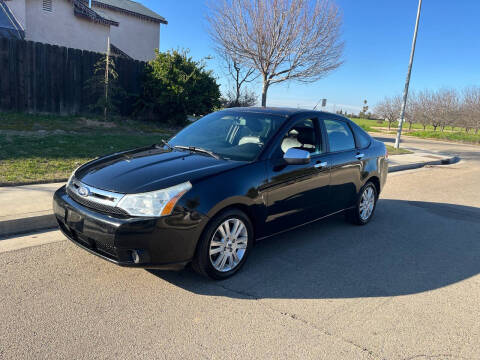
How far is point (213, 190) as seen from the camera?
3.50 meters

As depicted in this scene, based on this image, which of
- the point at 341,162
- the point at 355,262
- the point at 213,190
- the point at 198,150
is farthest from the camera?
the point at 341,162

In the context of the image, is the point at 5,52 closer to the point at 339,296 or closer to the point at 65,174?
the point at 65,174

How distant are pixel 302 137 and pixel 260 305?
2.22m

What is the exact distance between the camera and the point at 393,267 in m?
4.40

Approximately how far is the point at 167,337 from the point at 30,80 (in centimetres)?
1218

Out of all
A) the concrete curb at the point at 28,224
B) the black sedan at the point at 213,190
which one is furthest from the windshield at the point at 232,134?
the concrete curb at the point at 28,224

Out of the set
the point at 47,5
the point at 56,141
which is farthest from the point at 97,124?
the point at 47,5

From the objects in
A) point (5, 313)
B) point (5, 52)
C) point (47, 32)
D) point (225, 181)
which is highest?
point (47, 32)

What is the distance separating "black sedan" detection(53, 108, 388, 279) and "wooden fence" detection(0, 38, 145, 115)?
970 cm

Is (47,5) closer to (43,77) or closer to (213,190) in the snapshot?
(43,77)

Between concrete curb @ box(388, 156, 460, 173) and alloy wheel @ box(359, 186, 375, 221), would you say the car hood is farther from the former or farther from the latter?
concrete curb @ box(388, 156, 460, 173)

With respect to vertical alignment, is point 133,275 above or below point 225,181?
below

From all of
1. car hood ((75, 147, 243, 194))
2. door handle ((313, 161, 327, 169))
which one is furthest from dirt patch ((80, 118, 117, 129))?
door handle ((313, 161, 327, 169))

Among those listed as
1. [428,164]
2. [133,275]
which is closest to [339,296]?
[133,275]
